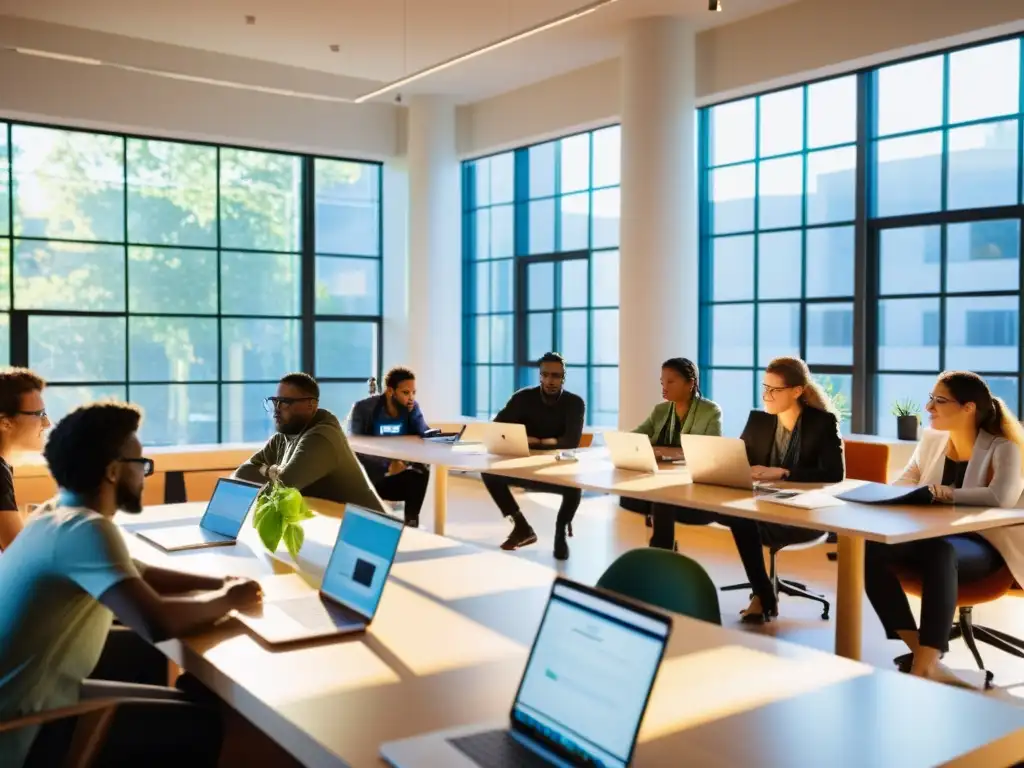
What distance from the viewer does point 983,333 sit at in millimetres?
6754

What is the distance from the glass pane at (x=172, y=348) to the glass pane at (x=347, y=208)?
1.50 metres

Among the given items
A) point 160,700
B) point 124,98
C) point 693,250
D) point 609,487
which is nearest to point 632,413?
point 693,250

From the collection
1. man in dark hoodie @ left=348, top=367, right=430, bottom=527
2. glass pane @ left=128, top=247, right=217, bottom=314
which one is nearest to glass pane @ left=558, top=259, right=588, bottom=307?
man in dark hoodie @ left=348, top=367, right=430, bottom=527

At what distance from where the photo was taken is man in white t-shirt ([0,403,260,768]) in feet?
6.94

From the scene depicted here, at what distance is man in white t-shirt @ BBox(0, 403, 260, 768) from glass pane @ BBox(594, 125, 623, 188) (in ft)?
24.2

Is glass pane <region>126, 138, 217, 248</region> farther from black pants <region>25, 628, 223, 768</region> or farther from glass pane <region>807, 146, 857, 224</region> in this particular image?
black pants <region>25, 628, 223, 768</region>

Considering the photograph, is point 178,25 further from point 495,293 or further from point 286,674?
point 286,674

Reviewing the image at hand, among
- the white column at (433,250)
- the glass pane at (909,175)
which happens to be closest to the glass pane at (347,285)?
the white column at (433,250)

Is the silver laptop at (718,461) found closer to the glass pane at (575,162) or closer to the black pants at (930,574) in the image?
the black pants at (930,574)

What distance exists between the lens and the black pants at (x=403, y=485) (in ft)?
23.3

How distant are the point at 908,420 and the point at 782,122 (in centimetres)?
254

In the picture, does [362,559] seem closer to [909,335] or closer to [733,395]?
[909,335]

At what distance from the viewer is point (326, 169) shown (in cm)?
1059

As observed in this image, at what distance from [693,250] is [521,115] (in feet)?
8.96
